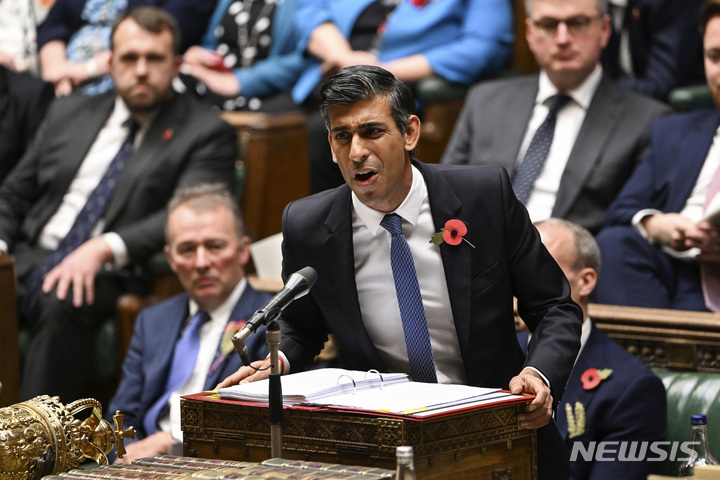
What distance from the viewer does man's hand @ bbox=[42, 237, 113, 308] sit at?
4270 mm

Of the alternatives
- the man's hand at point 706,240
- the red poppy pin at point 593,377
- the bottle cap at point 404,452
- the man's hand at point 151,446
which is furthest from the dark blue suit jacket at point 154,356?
the bottle cap at point 404,452

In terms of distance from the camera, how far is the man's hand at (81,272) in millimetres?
4270

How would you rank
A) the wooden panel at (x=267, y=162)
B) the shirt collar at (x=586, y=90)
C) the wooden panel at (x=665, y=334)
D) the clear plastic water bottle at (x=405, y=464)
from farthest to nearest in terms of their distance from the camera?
the wooden panel at (x=267, y=162) → the shirt collar at (x=586, y=90) → the wooden panel at (x=665, y=334) → the clear plastic water bottle at (x=405, y=464)

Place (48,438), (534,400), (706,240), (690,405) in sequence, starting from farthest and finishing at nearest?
(706,240) < (690,405) < (48,438) < (534,400)

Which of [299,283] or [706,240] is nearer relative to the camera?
[299,283]

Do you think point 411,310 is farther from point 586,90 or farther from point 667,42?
point 667,42

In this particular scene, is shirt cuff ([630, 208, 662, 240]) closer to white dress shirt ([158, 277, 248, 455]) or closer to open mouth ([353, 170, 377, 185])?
white dress shirt ([158, 277, 248, 455])

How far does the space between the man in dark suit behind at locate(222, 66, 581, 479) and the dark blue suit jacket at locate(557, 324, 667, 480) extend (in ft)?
1.90

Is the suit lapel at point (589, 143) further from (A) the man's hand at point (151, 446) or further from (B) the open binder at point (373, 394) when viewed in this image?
(B) the open binder at point (373, 394)

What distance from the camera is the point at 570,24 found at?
4012mm

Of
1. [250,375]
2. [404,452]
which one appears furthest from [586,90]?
[404,452]

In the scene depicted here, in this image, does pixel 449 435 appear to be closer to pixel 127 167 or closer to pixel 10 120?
pixel 127 167

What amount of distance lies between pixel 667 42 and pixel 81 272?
2.33 metres

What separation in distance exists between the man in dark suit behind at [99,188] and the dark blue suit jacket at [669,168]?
5.23 feet
